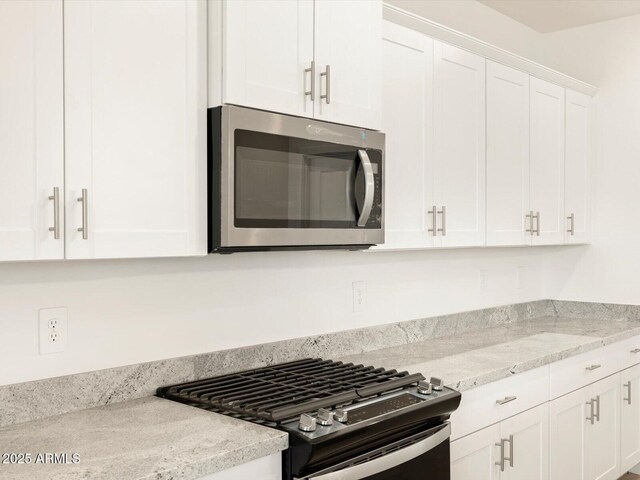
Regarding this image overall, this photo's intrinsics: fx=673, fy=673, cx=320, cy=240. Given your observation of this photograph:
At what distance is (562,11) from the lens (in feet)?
12.9

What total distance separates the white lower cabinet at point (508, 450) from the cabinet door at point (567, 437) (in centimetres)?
7

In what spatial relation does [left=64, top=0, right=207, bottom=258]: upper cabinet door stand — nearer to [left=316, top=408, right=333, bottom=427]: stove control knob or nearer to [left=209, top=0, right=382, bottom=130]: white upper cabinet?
[left=209, top=0, right=382, bottom=130]: white upper cabinet

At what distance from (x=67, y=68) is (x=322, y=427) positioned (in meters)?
1.08

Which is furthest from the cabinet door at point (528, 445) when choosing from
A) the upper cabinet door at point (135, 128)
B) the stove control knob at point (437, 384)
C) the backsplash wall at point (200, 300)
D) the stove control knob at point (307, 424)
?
the upper cabinet door at point (135, 128)

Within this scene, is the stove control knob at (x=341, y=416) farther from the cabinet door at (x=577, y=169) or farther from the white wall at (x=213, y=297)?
the cabinet door at (x=577, y=169)

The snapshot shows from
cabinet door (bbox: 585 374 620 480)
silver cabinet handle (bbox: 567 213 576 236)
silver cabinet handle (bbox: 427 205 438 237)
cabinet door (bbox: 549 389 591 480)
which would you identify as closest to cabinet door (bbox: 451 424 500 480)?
cabinet door (bbox: 549 389 591 480)

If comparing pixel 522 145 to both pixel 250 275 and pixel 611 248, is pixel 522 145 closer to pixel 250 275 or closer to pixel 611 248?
pixel 611 248

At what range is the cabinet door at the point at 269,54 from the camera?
1.93m

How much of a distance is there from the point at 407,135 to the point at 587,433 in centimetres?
175

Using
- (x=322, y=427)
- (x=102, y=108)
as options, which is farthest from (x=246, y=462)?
(x=102, y=108)

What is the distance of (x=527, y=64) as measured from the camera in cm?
344

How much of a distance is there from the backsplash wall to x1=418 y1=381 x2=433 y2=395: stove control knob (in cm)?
63

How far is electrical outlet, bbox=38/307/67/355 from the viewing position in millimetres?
1858

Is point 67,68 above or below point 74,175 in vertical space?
above
